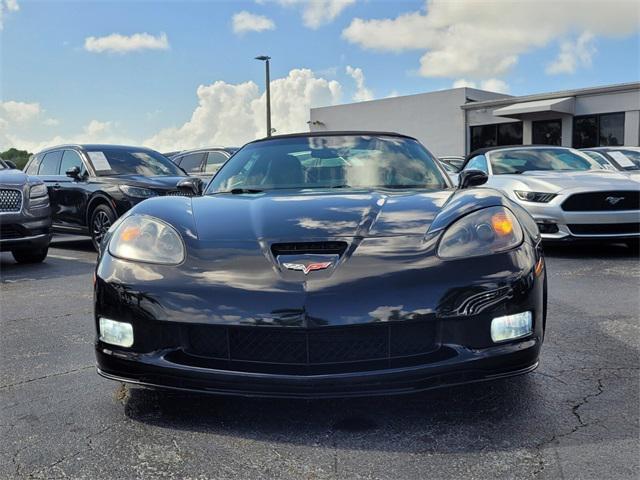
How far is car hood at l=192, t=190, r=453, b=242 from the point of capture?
2.49 metres

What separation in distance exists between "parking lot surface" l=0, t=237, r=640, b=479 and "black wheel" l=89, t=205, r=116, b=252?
445cm

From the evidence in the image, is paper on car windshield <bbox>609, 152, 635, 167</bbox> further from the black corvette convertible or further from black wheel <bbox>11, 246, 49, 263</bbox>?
black wheel <bbox>11, 246, 49, 263</bbox>

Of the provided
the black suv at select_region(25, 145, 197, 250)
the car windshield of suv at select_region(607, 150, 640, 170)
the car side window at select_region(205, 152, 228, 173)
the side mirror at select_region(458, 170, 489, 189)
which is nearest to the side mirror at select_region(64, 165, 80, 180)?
the black suv at select_region(25, 145, 197, 250)

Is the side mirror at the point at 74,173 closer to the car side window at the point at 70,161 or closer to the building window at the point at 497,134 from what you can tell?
the car side window at the point at 70,161

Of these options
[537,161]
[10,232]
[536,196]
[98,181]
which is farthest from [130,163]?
[537,161]

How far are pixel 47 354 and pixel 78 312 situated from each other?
41.8 inches

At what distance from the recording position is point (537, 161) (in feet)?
25.6

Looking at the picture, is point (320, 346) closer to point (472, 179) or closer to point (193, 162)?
point (472, 179)

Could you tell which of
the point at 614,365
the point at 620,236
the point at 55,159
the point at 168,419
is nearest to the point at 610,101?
the point at 620,236

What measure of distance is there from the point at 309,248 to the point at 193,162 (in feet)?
31.0

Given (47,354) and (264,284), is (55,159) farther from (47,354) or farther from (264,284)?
(264,284)

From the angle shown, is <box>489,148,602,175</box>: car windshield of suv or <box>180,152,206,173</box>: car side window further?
<box>180,152,206,173</box>: car side window

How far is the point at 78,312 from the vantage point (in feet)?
14.5

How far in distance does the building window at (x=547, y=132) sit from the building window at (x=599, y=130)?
2.31 feet
